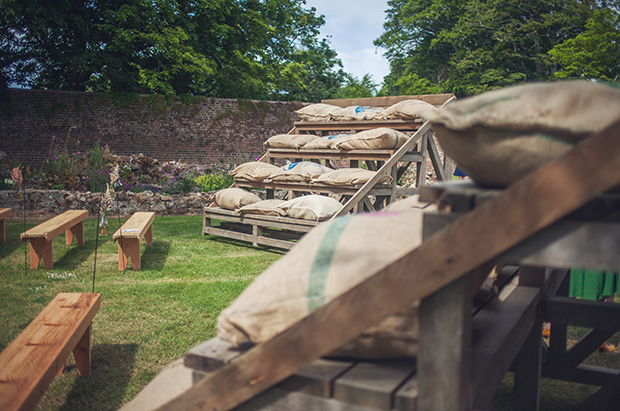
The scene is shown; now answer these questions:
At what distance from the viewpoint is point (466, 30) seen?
22.1 metres

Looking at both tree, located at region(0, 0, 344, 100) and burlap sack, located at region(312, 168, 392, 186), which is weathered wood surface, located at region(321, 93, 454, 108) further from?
tree, located at region(0, 0, 344, 100)

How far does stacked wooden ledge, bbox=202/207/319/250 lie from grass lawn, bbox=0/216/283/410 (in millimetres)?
164

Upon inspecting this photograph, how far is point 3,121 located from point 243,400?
13.3 meters

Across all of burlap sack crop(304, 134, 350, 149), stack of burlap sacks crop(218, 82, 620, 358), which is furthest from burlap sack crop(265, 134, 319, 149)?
stack of burlap sacks crop(218, 82, 620, 358)

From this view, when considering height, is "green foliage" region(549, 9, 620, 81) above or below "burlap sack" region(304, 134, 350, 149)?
above

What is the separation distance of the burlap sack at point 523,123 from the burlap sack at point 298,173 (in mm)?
5041

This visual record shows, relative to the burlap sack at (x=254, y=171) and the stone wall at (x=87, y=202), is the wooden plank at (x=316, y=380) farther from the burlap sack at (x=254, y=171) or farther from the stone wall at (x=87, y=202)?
the stone wall at (x=87, y=202)

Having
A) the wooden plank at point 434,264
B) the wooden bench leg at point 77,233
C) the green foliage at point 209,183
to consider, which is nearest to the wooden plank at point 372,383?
the wooden plank at point 434,264

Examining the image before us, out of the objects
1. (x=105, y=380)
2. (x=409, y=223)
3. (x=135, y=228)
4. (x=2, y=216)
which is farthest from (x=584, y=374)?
(x=2, y=216)

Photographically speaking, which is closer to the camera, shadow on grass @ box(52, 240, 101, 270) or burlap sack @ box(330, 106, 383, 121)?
shadow on grass @ box(52, 240, 101, 270)

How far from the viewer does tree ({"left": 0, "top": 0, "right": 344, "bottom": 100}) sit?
12602 millimetres

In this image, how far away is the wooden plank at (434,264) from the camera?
72cm

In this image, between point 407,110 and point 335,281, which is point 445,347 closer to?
point 335,281

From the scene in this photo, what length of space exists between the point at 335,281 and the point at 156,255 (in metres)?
4.95
